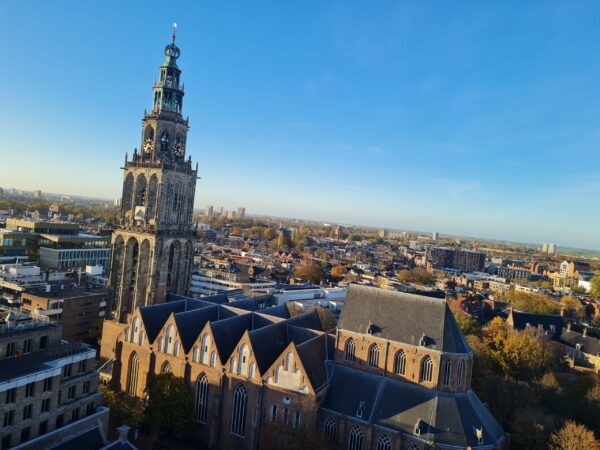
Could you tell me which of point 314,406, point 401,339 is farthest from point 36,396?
point 401,339

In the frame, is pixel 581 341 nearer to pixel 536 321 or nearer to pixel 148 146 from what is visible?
pixel 536 321

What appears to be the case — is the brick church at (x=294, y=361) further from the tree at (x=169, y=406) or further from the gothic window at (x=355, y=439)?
the tree at (x=169, y=406)

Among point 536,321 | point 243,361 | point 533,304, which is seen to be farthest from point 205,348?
point 533,304

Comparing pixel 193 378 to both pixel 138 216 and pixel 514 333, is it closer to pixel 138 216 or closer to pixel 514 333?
pixel 138 216

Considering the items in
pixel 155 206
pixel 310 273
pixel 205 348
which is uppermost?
pixel 155 206

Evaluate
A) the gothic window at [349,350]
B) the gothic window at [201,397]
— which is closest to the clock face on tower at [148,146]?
the gothic window at [201,397]
